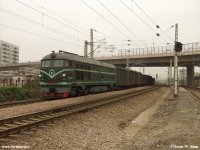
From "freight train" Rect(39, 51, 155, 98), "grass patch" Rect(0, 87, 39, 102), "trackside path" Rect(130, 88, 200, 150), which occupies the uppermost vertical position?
"freight train" Rect(39, 51, 155, 98)

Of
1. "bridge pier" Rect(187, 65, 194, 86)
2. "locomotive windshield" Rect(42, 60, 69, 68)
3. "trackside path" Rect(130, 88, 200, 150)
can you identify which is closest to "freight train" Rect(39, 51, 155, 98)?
"locomotive windshield" Rect(42, 60, 69, 68)

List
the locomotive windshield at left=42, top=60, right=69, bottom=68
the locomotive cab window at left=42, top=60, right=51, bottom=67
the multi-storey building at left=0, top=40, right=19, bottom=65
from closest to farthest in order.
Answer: the locomotive windshield at left=42, top=60, right=69, bottom=68
the locomotive cab window at left=42, top=60, right=51, bottom=67
the multi-storey building at left=0, top=40, right=19, bottom=65

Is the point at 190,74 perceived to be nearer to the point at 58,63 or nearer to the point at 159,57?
the point at 159,57

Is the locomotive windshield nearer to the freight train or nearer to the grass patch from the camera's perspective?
the freight train

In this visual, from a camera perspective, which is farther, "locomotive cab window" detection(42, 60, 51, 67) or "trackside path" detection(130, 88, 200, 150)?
"locomotive cab window" detection(42, 60, 51, 67)

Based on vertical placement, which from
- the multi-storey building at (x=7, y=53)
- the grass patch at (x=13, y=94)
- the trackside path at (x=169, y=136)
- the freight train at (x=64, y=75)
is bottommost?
the trackside path at (x=169, y=136)

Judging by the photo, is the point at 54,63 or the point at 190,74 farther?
the point at 190,74

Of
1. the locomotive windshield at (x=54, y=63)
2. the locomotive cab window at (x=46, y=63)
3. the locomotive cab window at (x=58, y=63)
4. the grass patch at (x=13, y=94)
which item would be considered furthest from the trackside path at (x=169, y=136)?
the grass patch at (x=13, y=94)

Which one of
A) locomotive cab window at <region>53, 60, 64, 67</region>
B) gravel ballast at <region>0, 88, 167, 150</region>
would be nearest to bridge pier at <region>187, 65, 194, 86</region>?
locomotive cab window at <region>53, 60, 64, 67</region>

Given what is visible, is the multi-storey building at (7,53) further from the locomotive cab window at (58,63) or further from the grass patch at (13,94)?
the locomotive cab window at (58,63)

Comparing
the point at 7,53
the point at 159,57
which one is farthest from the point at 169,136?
the point at 7,53

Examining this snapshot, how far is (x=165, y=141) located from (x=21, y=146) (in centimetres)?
411

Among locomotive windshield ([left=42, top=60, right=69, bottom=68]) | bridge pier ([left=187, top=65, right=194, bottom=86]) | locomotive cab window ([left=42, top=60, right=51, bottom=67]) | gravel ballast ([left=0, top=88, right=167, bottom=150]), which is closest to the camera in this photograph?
gravel ballast ([left=0, top=88, right=167, bottom=150])

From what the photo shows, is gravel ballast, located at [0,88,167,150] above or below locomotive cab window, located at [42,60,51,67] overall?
below
